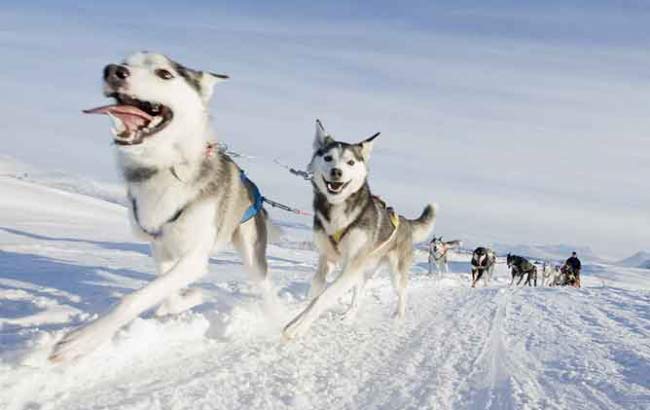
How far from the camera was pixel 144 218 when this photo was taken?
4184mm

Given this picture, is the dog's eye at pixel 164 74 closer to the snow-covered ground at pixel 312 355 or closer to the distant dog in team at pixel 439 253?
the snow-covered ground at pixel 312 355

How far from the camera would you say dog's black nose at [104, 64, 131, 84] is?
350 centimetres

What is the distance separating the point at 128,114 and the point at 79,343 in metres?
1.31

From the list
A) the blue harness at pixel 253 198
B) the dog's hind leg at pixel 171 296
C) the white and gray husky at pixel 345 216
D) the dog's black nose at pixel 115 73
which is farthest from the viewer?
the white and gray husky at pixel 345 216

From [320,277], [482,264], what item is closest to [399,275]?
[320,277]

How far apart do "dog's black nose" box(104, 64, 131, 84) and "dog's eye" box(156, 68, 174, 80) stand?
27 cm

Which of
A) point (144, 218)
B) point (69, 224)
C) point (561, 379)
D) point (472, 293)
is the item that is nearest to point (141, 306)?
point (144, 218)

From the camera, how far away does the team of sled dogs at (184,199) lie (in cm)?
361

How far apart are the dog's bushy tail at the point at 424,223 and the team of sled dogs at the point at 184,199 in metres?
2.68

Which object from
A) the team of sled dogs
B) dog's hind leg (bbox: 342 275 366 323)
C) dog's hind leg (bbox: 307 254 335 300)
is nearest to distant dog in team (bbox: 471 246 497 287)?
dog's hind leg (bbox: 342 275 366 323)

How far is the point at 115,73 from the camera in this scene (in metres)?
3.51

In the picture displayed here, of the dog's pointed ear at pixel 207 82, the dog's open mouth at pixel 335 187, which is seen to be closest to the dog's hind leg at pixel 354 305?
the dog's open mouth at pixel 335 187

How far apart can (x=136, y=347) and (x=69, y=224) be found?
1610 cm

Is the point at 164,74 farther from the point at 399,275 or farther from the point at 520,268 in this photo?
the point at 520,268
